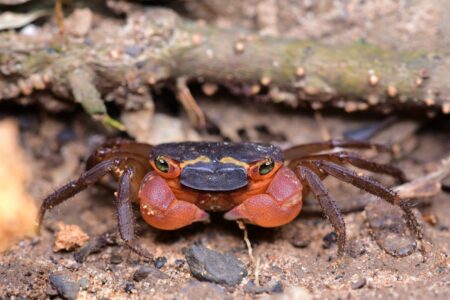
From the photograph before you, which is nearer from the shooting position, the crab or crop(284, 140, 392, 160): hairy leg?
the crab

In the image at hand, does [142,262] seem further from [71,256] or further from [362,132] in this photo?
[362,132]

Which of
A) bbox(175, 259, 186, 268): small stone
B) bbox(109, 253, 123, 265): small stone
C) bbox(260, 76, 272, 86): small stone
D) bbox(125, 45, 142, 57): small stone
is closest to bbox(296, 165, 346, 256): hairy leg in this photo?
bbox(175, 259, 186, 268): small stone

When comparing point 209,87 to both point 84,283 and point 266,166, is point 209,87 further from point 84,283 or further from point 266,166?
point 84,283

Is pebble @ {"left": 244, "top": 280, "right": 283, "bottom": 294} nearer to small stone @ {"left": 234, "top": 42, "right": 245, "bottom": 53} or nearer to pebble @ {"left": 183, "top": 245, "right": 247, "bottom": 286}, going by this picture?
pebble @ {"left": 183, "top": 245, "right": 247, "bottom": 286}

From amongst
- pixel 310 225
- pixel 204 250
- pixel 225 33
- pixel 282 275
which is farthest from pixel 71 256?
pixel 225 33

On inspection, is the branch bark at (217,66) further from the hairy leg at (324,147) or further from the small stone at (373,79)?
the hairy leg at (324,147)

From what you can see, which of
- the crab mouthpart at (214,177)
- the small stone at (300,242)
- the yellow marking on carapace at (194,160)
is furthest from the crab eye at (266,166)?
the small stone at (300,242)
